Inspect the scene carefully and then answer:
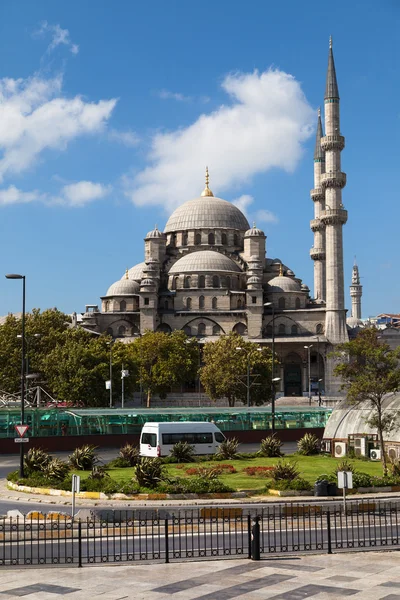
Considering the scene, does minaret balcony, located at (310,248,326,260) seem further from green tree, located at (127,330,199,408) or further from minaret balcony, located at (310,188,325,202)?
green tree, located at (127,330,199,408)

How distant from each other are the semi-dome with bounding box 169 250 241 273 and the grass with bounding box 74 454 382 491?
72.8m

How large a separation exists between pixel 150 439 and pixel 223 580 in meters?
25.3

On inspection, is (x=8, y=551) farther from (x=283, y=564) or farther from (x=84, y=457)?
(x=84, y=457)

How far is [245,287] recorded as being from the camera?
390 feet

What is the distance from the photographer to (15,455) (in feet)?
157

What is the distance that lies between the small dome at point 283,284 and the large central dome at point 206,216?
14443mm

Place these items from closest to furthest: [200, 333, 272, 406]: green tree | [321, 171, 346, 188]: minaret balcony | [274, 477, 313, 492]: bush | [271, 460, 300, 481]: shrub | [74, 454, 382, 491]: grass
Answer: [274, 477, 313, 492]: bush
[271, 460, 300, 481]: shrub
[74, 454, 382, 491]: grass
[200, 333, 272, 406]: green tree
[321, 171, 346, 188]: minaret balcony

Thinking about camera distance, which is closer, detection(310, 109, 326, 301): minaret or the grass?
the grass

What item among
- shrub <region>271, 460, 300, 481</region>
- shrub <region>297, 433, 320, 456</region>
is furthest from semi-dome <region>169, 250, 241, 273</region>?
shrub <region>271, 460, 300, 481</region>

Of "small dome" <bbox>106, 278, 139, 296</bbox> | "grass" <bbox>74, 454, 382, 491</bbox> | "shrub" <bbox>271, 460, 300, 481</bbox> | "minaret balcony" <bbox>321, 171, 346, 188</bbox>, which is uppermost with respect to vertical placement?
"minaret balcony" <bbox>321, 171, 346, 188</bbox>

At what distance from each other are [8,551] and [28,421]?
30787 mm

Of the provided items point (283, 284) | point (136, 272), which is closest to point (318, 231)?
point (283, 284)

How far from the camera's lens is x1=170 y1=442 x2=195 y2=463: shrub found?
129ft

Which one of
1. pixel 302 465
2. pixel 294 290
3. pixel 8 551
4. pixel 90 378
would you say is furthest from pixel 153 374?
pixel 8 551
